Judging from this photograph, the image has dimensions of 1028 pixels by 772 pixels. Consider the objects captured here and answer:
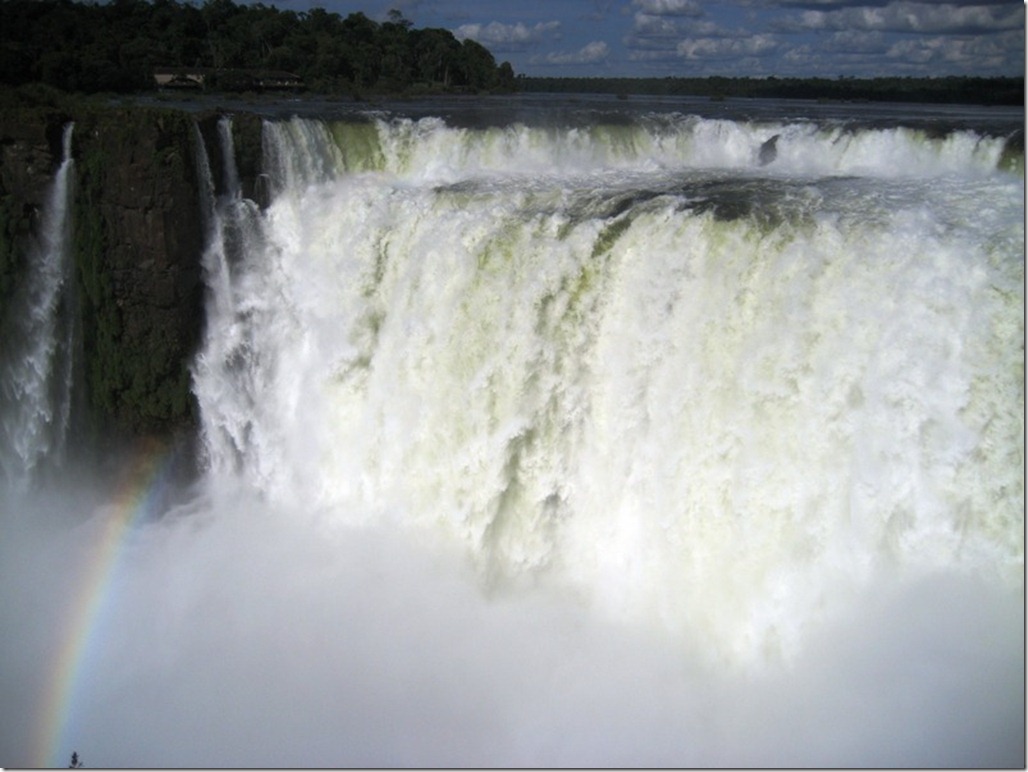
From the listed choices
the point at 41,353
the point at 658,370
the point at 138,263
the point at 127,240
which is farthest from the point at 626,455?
the point at 41,353

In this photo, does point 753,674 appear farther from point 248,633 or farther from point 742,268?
point 248,633

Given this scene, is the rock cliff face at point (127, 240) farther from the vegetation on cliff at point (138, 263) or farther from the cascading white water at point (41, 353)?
the cascading white water at point (41, 353)

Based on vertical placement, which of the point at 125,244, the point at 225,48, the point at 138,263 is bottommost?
the point at 138,263

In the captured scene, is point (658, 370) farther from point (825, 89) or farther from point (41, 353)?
point (825, 89)

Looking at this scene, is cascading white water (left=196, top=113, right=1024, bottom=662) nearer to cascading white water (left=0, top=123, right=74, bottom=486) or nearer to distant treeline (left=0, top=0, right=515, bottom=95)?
cascading white water (left=0, top=123, right=74, bottom=486)

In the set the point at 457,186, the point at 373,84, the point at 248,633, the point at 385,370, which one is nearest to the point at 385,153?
the point at 457,186

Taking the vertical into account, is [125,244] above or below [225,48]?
below
